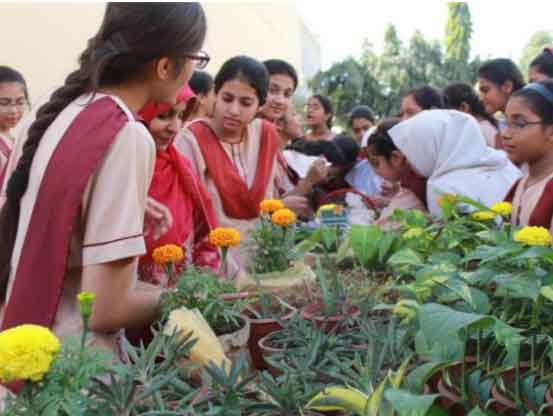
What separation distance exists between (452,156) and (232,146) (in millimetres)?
960

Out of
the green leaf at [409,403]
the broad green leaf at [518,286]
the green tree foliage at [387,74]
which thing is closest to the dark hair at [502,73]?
the broad green leaf at [518,286]

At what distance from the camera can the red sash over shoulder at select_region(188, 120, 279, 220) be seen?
103 inches

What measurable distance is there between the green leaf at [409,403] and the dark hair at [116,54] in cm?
76

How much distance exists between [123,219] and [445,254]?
62cm

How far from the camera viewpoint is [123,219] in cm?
107

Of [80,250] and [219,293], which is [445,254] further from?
[80,250]

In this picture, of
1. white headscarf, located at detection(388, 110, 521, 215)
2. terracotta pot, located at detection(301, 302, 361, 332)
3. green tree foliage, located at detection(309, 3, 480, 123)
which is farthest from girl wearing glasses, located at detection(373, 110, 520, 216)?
green tree foliage, located at detection(309, 3, 480, 123)

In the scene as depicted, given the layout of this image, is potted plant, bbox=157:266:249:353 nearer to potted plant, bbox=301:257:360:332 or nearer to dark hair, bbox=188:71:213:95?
potted plant, bbox=301:257:360:332

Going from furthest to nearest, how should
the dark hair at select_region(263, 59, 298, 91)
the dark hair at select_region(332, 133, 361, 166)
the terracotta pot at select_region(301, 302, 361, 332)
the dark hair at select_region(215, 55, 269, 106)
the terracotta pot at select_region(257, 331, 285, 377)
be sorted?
the dark hair at select_region(332, 133, 361, 166) < the dark hair at select_region(263, 59, 298, 91) < the dark hair at select_region(215, 55, 269, 106) < the terracotta pot at select_region(301, 302, 361, 332) < the terracotta pot at select_region(257, 331, 285, 377)

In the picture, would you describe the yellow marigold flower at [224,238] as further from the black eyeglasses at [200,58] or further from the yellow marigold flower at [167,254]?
the black eyeglasses at [200,58]

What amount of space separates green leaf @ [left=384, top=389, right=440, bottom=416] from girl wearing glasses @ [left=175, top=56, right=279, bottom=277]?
186 centimetres

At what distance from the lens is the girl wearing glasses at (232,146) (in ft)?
8.44

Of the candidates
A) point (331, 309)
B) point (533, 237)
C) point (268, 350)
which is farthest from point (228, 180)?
point (533, 237)

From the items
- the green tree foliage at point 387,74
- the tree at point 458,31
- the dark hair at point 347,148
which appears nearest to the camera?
the dark hair at point 347,148
